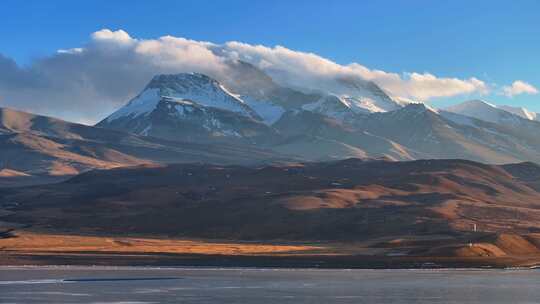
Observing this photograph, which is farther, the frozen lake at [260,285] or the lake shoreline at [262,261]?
the lake shoreline at [262,261]

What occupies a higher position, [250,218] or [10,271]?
[250,218]

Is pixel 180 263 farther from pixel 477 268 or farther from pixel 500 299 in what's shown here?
pixel 500 299

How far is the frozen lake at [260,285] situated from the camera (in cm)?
7262

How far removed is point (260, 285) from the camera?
3310 inches

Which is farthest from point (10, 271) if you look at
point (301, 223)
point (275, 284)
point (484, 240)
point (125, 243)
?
point (301, 223)

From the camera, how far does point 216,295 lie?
75.1 meters

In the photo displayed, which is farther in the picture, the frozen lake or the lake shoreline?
the lake shoreline

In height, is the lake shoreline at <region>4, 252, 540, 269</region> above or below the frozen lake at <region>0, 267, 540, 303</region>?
above

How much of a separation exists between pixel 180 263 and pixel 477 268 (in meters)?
35.6

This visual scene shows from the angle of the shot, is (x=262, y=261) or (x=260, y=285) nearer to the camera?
(x=260, y=285)

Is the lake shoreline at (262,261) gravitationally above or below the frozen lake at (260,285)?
above

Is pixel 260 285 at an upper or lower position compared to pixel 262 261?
lower

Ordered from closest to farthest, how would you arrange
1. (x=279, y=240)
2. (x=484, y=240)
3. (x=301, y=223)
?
(x=484, y=240) < (x=279, y=240) < (x=301, y=223)

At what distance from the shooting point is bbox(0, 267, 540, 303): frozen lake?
72.6 metres
